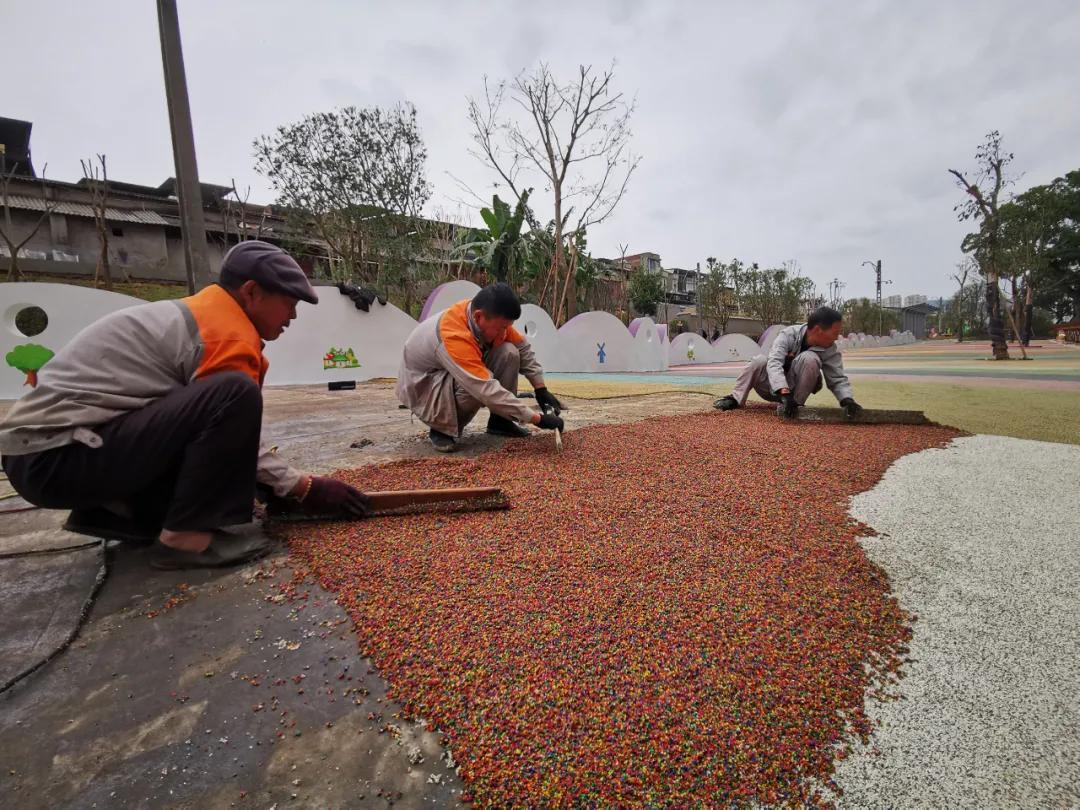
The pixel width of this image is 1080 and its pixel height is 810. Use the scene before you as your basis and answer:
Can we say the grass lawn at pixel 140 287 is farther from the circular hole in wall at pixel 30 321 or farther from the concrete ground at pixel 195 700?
the concrete ground at pixel 195 700

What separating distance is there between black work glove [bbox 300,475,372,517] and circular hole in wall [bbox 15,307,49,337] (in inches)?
225

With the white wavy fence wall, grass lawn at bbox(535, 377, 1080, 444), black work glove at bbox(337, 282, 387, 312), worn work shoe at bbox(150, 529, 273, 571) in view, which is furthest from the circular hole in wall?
worn work shoe at bbox(150, 529, 273, 571)

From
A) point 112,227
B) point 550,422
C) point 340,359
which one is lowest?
point 550,422

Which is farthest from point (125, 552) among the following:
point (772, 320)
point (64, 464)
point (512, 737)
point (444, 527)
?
point (772, 320)

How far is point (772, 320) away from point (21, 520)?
32.3 metres

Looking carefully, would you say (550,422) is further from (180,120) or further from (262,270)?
(180,120)

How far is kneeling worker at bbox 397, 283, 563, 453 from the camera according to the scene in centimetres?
231

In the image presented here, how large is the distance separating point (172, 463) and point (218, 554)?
26 centimetres

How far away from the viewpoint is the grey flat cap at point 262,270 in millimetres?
1338

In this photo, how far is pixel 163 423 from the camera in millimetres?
1172

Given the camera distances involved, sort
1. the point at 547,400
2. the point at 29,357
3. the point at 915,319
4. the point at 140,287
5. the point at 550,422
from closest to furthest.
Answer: the point at 550,422
the point at 547,400
the point at 29,357
the point at 140,287
the point at 915,319

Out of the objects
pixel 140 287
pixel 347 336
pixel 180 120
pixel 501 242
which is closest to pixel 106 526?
pixel 180 120

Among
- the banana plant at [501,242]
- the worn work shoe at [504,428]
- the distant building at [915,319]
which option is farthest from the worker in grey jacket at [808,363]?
the distant building at [915,319]

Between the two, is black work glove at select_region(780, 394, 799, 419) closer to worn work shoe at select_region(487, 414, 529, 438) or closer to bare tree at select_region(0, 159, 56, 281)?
worn work shoe at select_region(487, 414, 529, 438)
